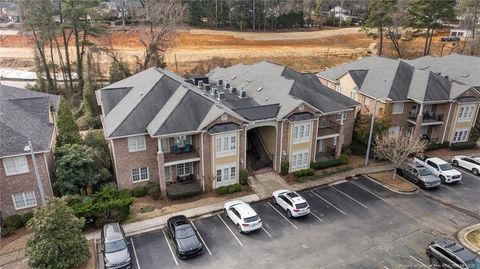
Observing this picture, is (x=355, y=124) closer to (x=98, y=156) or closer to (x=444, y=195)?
(x=444, y=195)

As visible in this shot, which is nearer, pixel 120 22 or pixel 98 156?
pixel 98 156

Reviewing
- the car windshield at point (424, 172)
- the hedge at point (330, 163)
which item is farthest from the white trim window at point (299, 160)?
the car windshield at point (424, 172)

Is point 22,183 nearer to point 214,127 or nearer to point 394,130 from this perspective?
point 214,127

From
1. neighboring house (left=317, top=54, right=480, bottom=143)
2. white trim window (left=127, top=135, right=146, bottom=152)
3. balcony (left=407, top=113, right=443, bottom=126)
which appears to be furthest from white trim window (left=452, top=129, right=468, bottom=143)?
white trim window (left=127, top=135, right=146, bottom=152)

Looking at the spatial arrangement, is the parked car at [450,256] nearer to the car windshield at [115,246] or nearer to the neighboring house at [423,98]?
the neighboring house at [423,98]

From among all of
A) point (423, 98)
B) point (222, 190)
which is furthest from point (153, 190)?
point (423, 98)

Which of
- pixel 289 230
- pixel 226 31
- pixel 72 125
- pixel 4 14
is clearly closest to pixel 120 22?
pixel 226 31
